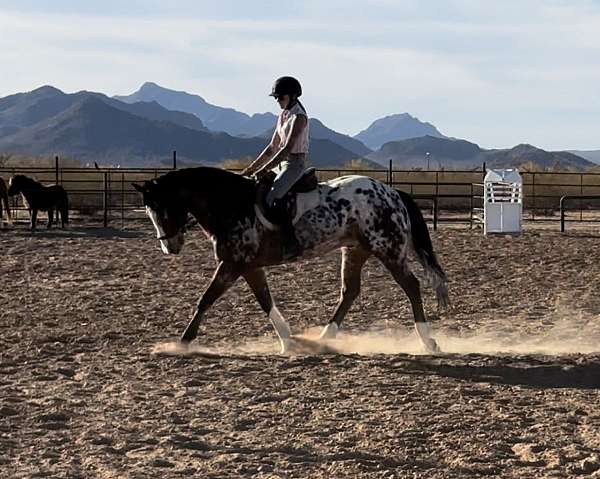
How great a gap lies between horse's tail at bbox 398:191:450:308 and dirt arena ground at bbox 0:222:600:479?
42 centimetres

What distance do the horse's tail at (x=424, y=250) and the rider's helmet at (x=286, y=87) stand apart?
1.11 m

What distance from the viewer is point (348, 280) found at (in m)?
7.02

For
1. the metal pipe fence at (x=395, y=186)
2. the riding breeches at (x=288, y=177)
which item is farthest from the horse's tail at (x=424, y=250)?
the metal pipe fence at (x=395, y=186)

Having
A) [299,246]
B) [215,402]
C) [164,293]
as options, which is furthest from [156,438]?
[164,293]

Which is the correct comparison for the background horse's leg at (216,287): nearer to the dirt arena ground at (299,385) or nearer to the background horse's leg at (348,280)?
the dirt arena ground at (299,385)

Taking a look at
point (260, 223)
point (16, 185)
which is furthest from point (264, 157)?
point (16, 185)

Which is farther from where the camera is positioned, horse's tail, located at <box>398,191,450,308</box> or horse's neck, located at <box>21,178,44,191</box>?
horse's neck, located at <box>21,178,44,191</box>

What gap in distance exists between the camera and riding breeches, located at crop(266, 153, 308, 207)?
6328 mm

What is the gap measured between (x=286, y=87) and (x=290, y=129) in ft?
0.93

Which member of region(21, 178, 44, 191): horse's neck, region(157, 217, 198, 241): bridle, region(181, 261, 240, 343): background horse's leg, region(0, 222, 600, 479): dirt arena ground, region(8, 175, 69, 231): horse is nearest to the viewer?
region(0, 222, 600, 479): dirt arena ground

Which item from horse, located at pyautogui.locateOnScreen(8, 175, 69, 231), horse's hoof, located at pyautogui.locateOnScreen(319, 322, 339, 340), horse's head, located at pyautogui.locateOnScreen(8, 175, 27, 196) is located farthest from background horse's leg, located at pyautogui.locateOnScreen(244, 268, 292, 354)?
horse's head, located at pyautogui.locateOnScreen(8, 175, 27, 196)

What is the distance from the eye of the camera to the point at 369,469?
3.84 m

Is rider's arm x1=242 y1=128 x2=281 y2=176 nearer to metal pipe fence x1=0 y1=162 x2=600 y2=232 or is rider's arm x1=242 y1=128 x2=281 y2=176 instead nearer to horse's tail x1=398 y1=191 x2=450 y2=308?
horse's tail x1=398 y1=191 x2=450 y2=308

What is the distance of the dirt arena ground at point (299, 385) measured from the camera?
3.99m
